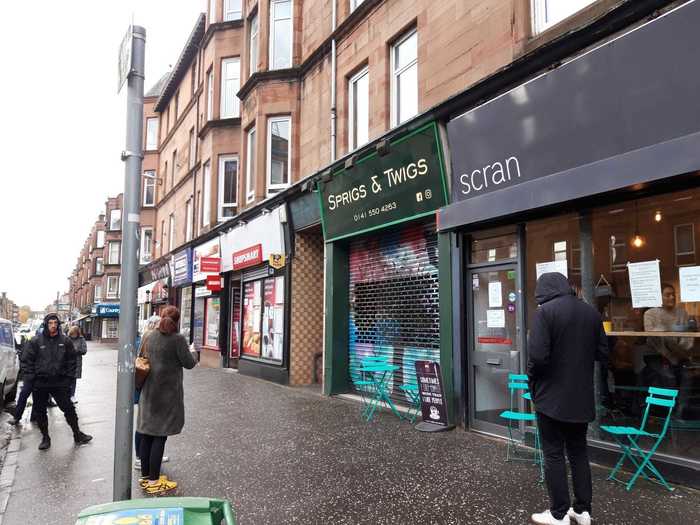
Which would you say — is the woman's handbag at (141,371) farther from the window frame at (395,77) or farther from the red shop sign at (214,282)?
the red shop sign at (214,282)

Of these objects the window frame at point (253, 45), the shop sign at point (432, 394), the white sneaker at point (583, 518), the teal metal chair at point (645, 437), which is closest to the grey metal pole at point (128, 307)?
the white sneaker at point (583, 518)

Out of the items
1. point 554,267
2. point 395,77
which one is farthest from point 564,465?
point 395,77

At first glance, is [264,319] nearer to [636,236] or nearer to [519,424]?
[519,424]

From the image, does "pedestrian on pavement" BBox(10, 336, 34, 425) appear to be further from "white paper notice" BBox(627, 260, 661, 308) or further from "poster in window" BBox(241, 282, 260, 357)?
"white paper notice" BBox(627, 260, 661, 308)

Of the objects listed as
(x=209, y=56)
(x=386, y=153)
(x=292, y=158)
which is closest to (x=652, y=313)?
(x=386, y=153)

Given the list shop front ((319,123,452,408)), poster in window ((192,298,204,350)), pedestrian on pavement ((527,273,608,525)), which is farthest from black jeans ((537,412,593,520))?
poster in window ((192,298,204,350))

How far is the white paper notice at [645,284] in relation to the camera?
5199 millimetres

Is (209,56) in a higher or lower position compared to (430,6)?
higher

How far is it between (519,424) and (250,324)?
9.22m

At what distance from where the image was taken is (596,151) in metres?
5.25

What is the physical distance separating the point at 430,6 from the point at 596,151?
4.43m

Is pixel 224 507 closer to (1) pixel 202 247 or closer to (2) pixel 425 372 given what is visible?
(2) pixel 425 372

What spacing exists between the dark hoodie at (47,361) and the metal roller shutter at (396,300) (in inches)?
196

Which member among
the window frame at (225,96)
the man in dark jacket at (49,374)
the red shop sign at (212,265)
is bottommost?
the man in dark jacket at (49,374)
